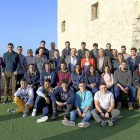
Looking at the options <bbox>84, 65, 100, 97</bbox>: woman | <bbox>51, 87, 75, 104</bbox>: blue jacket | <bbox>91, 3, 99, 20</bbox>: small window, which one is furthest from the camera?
<bbox>91, 3, 99, 20</bbox>: small window

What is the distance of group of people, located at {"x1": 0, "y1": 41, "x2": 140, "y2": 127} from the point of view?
163 inches

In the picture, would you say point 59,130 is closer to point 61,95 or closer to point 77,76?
point 61,95

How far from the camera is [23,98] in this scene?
15.1ft

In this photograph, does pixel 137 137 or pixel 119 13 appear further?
pixel 119 13

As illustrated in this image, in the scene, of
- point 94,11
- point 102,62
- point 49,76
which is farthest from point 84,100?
point 94,11

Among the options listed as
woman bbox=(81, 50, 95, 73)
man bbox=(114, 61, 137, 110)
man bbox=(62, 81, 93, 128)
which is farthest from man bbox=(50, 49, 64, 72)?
man bbox=(114, 61, 137, 110)

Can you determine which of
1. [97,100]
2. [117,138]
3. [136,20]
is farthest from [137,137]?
[136,20]

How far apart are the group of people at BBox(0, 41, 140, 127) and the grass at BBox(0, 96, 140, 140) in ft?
0.50

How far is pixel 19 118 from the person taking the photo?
409 cm

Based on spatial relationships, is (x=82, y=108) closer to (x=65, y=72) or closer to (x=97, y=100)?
(x=97, y=100)

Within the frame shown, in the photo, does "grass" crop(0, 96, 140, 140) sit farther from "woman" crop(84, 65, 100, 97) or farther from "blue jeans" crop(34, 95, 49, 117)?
"woman" crop(84, 65, 100, 97)

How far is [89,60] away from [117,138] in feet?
9.36

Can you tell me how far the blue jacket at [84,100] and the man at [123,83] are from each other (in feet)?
3.15

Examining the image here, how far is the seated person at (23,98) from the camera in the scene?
14.5ft
